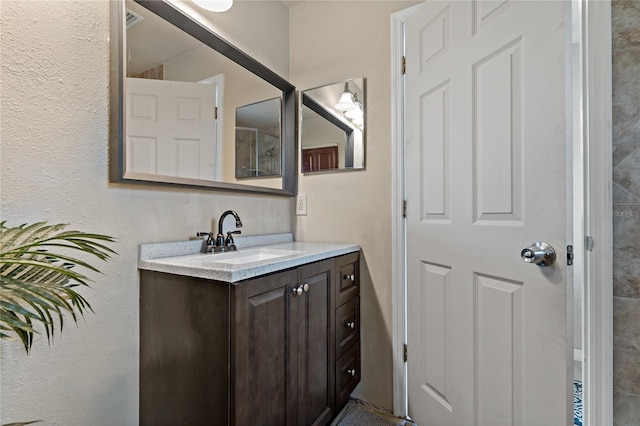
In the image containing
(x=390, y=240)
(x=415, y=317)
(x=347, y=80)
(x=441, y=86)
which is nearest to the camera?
(x=441, y=86)

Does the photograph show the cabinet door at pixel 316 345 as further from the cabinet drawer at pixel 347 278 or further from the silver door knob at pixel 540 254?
the silver door knob at pixel 540 254

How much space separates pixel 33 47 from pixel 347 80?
1.38 meters

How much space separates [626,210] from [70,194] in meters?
1.66

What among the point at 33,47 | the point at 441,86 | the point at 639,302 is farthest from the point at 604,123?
the point at 33,47

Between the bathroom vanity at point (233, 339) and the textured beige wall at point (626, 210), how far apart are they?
0.97m

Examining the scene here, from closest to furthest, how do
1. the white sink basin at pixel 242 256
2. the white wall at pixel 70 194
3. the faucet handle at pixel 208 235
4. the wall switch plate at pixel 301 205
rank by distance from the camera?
1. the white wall at pixel 70 194
2. the white sink basin at pixel 242 256
3. the faucet handle at pixel 208 235
4. the wall switch plate at pixel 301 205

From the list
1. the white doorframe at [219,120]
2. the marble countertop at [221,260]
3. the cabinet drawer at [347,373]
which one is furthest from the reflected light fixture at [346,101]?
the cabinet drawer at [347,373]

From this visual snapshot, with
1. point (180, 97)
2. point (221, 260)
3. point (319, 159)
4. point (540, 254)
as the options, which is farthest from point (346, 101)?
point (540, 254)

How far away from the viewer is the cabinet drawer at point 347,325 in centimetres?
150

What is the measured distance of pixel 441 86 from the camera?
4.55 ft

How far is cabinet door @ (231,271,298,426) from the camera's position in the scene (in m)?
0.94

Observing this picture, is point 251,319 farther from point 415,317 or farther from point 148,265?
point 415,317

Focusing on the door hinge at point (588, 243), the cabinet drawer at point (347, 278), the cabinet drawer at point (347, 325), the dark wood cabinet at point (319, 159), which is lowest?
the cabinet drawer at point (347, 325)

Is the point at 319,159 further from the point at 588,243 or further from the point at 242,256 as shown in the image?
the point at 588,243
